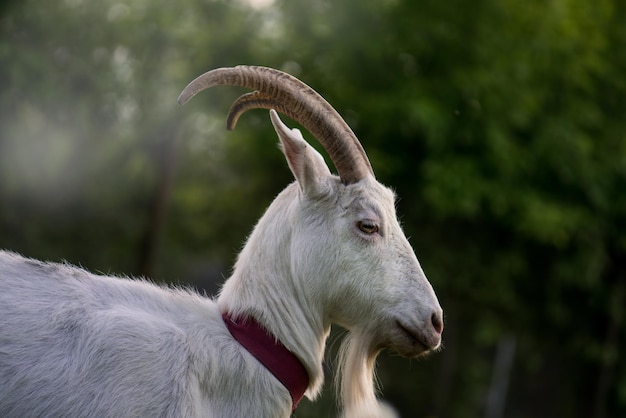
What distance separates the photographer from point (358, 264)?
13.9ft

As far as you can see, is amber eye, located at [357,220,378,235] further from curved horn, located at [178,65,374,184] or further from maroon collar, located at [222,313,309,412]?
maroon collar, located at [222,313,309,412]

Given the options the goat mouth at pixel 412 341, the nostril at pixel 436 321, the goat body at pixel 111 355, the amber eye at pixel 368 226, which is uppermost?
the amber eye at pixel 368 226

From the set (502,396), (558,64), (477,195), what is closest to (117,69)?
(477,195)

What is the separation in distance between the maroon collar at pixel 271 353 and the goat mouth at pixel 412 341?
53 cm

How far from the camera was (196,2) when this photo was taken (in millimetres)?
15578

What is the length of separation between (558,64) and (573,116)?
3.29ft

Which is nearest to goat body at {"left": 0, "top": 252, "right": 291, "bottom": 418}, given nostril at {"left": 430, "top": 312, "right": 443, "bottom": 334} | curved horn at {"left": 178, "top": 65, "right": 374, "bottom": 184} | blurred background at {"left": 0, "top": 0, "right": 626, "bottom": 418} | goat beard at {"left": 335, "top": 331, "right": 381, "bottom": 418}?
goat beard at {"left": 335, "top": 331, "right": 381, "bottom": 418}

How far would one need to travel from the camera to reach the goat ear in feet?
13.9

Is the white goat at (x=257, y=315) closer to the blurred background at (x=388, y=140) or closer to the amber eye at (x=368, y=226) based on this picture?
the amber eye at (x=368, y=226)

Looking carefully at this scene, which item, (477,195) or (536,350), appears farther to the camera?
(536,350)

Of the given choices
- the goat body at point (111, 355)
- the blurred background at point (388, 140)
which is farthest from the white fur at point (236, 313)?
the blurred background at point (388, 140)

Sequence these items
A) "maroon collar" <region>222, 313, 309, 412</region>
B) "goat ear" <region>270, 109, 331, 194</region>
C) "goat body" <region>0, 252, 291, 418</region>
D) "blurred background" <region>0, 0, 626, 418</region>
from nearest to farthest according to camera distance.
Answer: "goat body" <region>0, 252, 291, 418</region> < "maroon collar" <region>222, 313, 309, 412</region> < "goat ear" <region>270, 109, 331, 194</region> < "blurred background" <region>0, 0, 626, 418</region>

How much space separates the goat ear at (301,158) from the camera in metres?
4.25

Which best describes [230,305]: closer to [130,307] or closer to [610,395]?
[130,307]
